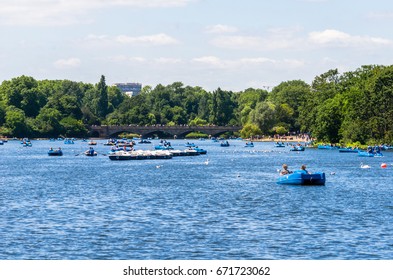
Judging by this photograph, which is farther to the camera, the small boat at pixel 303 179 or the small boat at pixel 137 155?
the small boat at pixel 137 155

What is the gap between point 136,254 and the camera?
54.3 metres

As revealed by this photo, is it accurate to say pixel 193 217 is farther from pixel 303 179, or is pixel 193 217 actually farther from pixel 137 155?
pixel 137 155

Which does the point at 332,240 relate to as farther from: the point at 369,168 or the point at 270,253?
the point at 369,168

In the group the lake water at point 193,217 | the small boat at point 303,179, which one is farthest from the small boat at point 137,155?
the small boat at point 303,179

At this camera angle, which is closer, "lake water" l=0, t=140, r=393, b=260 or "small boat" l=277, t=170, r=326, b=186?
"lake water" l=0, t=140, r=393, b=260

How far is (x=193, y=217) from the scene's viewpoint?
7156 cm

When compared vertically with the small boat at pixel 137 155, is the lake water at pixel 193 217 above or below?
below

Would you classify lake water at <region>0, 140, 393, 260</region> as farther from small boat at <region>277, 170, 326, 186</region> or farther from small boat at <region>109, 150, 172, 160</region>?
small boat at <region>109, 150, 172, 160</region>

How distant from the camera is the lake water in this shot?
55.5 meters

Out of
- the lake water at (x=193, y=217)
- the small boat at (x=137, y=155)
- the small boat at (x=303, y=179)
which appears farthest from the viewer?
the small boat at (x=137, y=155)

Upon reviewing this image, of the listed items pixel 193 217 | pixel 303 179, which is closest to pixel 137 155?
pixel 303 179

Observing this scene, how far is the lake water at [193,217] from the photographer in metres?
55.5

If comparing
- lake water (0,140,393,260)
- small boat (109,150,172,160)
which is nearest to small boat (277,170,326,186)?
lake water (0,140,393,260)

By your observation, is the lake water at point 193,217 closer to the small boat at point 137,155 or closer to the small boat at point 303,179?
the small boat at point 303,179
